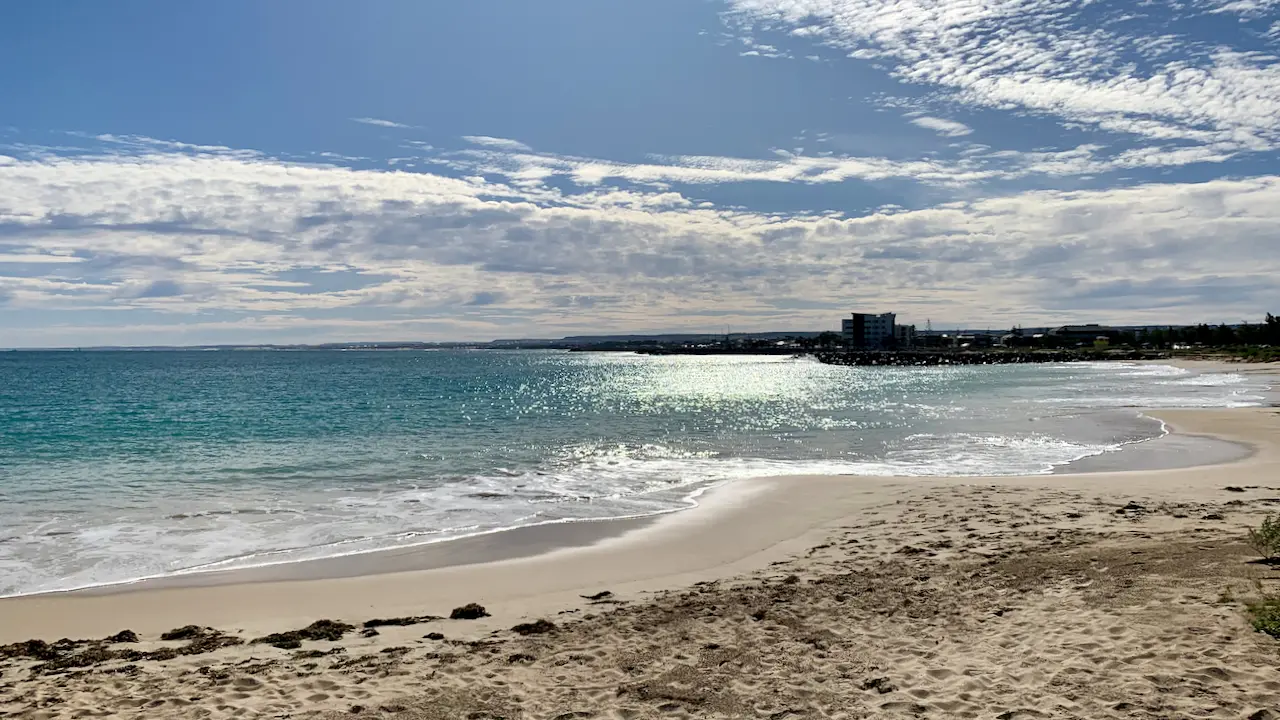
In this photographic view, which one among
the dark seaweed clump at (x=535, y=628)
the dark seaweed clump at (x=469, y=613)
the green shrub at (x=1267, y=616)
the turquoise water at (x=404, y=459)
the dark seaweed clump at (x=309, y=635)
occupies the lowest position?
the turquoise water at (x=404, y=459)

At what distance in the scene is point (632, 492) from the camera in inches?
784

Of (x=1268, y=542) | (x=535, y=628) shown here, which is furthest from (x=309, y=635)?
(x=1268, y=542)

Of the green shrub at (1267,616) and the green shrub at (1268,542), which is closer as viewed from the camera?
the green shrub at (1267,616)

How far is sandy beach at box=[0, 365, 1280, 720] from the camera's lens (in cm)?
675

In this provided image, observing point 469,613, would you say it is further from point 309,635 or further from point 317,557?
point 317,557

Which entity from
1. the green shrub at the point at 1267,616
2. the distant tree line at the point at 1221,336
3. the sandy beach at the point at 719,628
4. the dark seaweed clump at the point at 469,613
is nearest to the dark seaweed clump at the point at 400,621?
the sandy beach at the point at 719,628

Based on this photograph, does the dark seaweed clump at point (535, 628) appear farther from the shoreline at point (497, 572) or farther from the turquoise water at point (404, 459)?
the turquoise water at point (404, 459)

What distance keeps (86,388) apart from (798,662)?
85231 millimetres

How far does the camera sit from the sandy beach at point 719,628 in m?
6.75

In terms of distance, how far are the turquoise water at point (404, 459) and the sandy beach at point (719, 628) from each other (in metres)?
2.43

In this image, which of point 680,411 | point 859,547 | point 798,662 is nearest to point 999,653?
point 798,662

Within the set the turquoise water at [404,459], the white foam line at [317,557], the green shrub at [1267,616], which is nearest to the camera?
the green shrub at [1267,616]

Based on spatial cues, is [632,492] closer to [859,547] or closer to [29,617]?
[859,547]

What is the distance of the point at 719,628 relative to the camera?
351 inches
